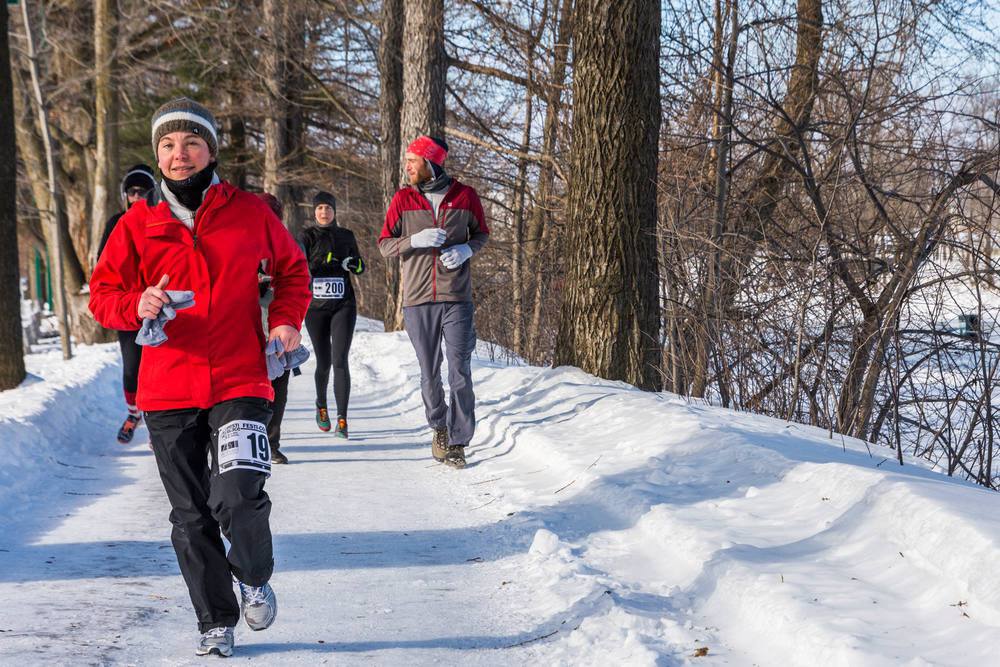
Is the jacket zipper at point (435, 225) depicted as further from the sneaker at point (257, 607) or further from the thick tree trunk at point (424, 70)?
the thick tree trunk at point (424, 70)

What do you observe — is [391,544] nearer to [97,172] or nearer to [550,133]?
[550,133]

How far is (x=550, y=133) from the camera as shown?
50.5 ft

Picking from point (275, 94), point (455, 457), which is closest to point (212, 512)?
point (455, 457)

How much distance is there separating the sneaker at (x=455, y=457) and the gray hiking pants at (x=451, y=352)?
43 mm

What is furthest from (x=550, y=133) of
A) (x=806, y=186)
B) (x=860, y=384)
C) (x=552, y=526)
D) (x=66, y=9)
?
(x=66, y=9)

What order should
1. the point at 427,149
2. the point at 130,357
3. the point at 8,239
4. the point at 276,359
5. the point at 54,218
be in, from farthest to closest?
the point at 54,218 < the point at 8,239 < the point at 130,357 < the point at 427,149 < the point at 276,359

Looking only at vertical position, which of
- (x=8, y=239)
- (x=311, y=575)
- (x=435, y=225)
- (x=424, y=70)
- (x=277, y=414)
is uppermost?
(x=424, y=70)

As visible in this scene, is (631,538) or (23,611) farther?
(631,538)

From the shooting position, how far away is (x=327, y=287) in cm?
812

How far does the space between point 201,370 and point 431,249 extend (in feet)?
12.2

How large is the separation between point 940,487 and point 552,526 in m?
1.94

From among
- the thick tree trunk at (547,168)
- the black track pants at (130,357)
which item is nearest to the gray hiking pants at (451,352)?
the black track pants at (130,357)

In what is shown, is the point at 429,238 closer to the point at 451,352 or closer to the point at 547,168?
the point at 451,352

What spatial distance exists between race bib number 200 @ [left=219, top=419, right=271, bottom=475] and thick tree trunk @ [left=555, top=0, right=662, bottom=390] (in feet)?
18.0
